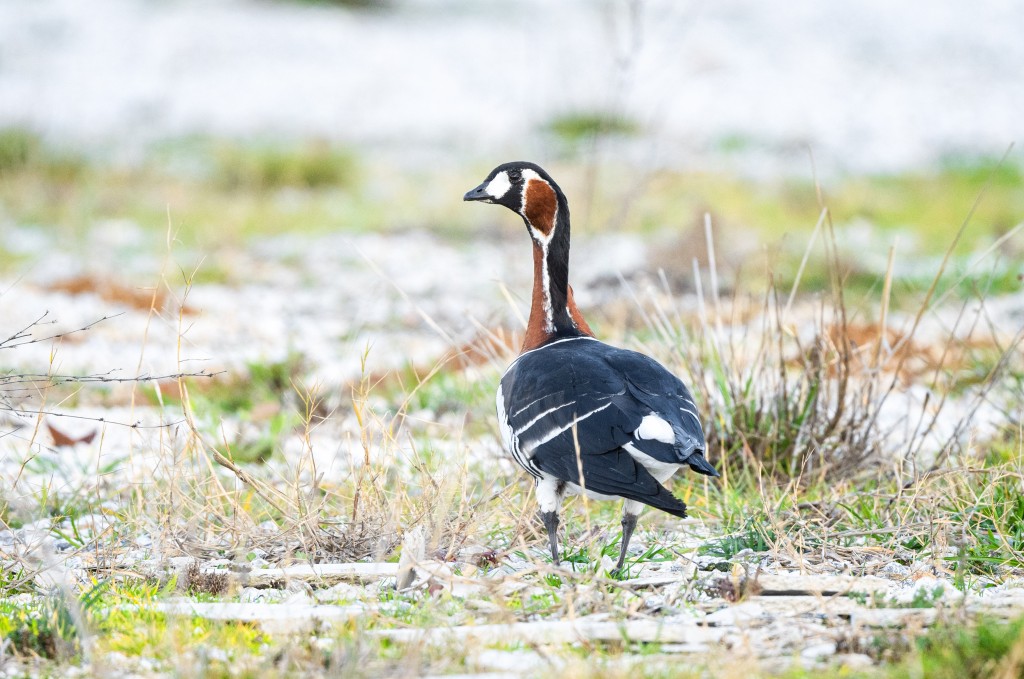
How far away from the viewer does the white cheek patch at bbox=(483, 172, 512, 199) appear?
4168mm

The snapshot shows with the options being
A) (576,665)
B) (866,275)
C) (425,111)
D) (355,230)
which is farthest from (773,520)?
(425,111)

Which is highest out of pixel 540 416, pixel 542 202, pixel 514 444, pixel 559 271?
pixel 542 202

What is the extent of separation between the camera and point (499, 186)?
4.18 m

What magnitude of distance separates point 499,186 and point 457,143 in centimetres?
1381

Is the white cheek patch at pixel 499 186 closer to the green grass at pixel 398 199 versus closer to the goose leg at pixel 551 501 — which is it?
the goose leg at pixel 551 501

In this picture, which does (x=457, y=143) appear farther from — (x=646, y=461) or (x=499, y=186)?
(x=646, y=461)

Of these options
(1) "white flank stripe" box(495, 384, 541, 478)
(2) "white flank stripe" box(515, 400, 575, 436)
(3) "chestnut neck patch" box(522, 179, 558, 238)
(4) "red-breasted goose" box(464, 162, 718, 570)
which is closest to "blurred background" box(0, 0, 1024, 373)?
(3) "chestnut neck patch" box(522, 179, 558, 238)

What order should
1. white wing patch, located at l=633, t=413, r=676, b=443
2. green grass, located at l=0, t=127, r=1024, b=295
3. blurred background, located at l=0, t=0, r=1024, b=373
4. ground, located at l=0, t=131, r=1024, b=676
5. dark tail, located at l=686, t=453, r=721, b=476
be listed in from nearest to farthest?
ground, located at l=0, t=131, r=1024, b=676 → dark tail, located at l=686, t=453, r=721, b=476 → white wing patch, located at l=633, t=413, r=676, b=443 → blurred background, located at l=0, t=0, r=1024, b=373 → green grass, located at l=0, t=127, r=1024, b=295

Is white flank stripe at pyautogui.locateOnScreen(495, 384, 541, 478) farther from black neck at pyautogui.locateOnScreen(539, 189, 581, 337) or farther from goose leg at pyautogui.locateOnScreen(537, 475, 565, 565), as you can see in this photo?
black neck at pyautogui.locateOnScreen(539, 189, 581, 337)

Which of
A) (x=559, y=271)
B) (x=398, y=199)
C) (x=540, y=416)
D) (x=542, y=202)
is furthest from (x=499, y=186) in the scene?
(x=398, y=199)

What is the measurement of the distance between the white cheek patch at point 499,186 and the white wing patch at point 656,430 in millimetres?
1170

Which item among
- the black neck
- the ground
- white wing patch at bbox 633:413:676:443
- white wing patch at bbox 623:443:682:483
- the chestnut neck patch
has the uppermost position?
the chestnut neck patch

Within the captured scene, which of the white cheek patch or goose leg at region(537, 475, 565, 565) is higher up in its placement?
the white cheek patch

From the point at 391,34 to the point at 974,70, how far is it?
12.2 metres
